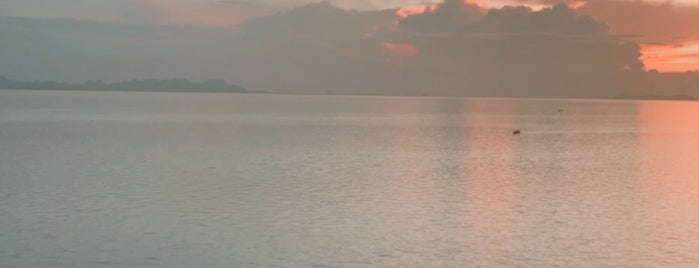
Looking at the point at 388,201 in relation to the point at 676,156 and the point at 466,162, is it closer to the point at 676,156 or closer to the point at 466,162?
the point at 466,162

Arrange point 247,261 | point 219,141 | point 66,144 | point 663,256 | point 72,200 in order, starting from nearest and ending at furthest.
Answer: point 247,261
point 663,256
point 72,200
point 66,144
point 219,141

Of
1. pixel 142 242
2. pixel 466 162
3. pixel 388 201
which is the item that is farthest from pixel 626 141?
pixel 142 242

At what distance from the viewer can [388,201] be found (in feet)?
111

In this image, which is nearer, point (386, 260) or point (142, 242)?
point (386, 260)

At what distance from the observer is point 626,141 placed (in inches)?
3152

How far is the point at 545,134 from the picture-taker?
92188mm

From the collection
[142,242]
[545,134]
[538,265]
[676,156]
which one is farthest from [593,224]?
[545,134]

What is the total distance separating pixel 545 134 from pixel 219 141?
40756 mm

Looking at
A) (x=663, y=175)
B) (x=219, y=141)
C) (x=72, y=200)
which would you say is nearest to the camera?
(x=72, y=200)

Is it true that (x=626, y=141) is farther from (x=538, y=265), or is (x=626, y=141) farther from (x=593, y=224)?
(x=538, y=265)

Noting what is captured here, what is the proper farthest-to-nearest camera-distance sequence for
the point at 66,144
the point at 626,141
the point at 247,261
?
the point at 626,141 → the point at 66,144 → the point at 247,261

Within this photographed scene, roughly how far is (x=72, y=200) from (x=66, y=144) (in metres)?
34.8

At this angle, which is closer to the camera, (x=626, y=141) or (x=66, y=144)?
(x=66, y=144)

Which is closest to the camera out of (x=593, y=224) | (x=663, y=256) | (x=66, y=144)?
(x=663, y=256)
